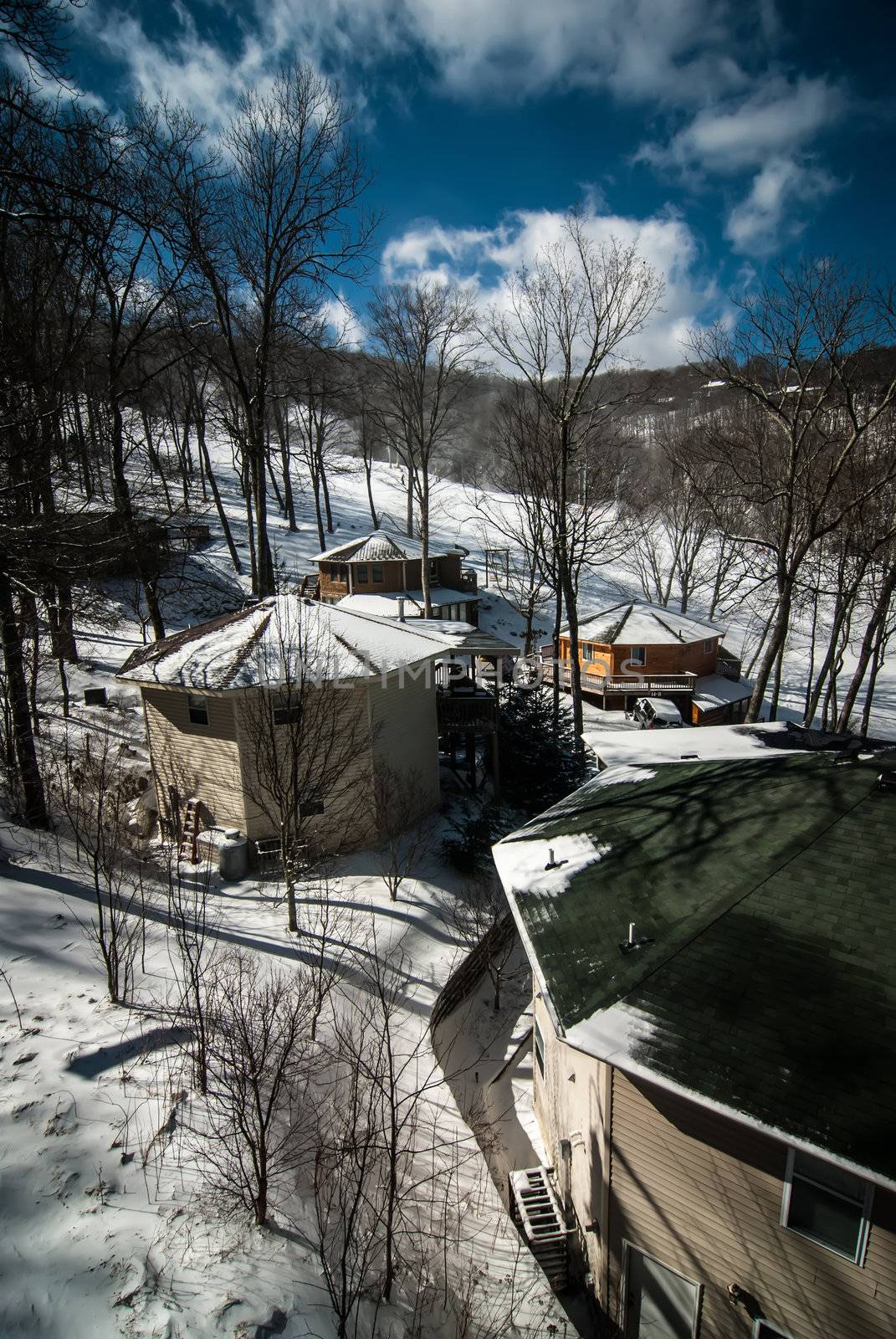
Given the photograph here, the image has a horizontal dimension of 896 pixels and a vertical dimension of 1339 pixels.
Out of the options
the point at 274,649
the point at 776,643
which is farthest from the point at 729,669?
the point at 274,649

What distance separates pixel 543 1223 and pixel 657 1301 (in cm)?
142

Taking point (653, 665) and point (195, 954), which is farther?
point (653, 665)

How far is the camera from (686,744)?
12367 mm

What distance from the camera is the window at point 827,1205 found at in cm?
511

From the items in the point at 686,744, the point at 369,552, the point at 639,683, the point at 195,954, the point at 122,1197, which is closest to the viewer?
the point at 122,1197

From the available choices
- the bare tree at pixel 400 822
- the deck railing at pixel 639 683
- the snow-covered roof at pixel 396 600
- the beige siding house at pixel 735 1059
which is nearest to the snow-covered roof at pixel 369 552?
the snow-covered roof at pixel 396 600

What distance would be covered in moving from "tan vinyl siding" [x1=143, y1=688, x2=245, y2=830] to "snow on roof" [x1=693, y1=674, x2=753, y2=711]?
67.8 ft

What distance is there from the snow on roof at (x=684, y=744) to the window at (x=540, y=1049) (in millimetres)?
4436

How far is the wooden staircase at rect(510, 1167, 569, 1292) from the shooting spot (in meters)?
7.36

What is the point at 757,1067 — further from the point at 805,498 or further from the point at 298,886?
the point at 805,498

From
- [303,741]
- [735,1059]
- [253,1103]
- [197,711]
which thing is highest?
[303,741]

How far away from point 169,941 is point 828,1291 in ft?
A: 26.7

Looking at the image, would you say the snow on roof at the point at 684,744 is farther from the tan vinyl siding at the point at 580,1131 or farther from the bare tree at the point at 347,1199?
the bare tree at the point at 347,1199

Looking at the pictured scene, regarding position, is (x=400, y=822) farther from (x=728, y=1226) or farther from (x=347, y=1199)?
(x=728, y=1226)
